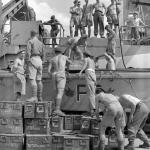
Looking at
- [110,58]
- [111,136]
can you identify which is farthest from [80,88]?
[111,136]

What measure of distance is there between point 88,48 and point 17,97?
147 inches

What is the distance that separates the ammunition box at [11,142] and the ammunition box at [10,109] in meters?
0.47

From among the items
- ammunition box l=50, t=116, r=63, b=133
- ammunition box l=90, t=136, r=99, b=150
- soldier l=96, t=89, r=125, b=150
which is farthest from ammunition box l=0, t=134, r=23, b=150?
soldier l=96, t=89, r=125, b=150

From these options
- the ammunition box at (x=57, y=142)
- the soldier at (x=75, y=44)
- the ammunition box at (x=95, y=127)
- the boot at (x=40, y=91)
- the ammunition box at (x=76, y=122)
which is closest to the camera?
the ammunition box at (x=57, y=142)

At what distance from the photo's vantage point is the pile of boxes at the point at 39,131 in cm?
754

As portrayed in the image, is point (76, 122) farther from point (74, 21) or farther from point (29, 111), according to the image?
point (74, 21)

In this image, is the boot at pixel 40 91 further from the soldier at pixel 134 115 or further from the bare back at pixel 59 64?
the soldier at pixel 134 115

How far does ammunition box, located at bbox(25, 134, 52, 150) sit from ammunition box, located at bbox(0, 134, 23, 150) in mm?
142

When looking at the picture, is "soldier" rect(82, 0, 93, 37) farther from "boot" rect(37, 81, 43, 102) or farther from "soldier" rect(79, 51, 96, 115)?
"boot" rect(37, 81, 43, 102)

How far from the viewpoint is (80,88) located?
32.5 feet

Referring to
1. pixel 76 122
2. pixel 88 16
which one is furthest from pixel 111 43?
pixel 76 122

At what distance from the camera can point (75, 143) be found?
24.5 ft

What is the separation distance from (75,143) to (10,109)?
1562 millimetres

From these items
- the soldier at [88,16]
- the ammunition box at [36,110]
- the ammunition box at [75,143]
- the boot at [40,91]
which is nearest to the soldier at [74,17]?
the soldier at [88,16]
